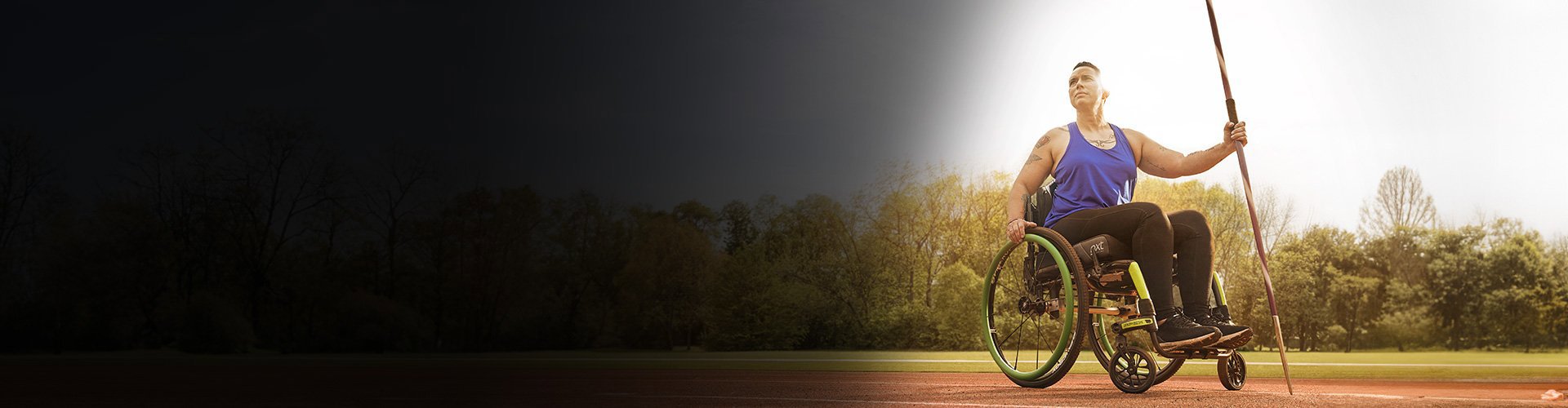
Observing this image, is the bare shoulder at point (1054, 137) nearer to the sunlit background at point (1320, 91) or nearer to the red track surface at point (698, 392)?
the red track surface at point (698, 392)

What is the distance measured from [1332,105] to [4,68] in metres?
27.7

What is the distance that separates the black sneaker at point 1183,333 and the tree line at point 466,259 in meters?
15.1

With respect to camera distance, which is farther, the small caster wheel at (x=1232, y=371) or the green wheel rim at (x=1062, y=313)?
the small caster wheel at (x=1232, y=371)

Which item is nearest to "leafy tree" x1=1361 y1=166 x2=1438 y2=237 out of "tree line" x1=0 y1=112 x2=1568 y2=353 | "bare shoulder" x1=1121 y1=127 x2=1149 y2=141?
"tree line" x1=0 y1=112 x2=1568 y2=353

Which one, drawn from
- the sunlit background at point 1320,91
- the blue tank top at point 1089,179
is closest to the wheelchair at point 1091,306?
the blue tank top at point 1089,179

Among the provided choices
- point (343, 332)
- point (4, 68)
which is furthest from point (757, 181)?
point (4, 68)

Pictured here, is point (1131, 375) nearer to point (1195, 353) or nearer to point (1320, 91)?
point (1195, 353)

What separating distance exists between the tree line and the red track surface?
10891 mm

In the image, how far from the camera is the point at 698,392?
17.6ft

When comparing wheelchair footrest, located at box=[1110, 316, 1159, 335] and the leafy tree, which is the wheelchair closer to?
wheelchair footrest, located at box=[1110, 316, 1159, 335]

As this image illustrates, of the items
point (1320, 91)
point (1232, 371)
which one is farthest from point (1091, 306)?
point (1320, 91)

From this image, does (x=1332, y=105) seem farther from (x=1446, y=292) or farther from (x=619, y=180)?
(x=619, y=180)

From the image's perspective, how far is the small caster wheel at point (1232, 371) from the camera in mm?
4285

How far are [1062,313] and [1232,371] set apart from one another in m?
0.71
